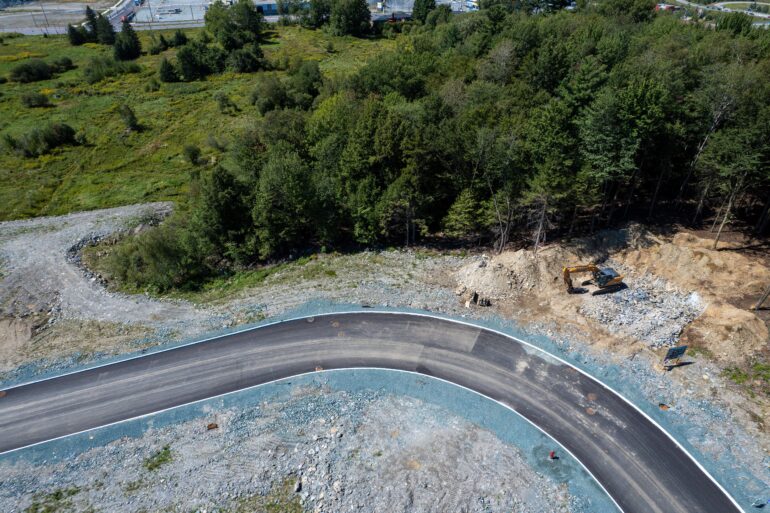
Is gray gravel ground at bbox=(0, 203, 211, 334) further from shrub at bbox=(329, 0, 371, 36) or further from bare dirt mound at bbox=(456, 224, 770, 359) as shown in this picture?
shrub at bbox=(329, 0, 371, 36)

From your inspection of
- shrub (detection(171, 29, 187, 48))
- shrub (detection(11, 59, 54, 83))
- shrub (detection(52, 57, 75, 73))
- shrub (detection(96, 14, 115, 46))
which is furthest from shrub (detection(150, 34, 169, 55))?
shrub (detection(11, 59, 54, 83))

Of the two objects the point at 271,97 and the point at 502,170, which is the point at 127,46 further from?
the point at 502,170

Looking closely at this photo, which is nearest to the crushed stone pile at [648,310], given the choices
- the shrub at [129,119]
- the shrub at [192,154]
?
the shrub at [192,154]

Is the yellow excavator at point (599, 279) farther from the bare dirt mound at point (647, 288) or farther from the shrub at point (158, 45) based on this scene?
the shrub at point (158, 45)

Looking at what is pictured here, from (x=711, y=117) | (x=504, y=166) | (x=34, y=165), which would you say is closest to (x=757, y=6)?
(x=711, y=117)

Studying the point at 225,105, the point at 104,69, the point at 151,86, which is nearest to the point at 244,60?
the point at 151,86

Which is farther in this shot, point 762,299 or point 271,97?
point 271,97
